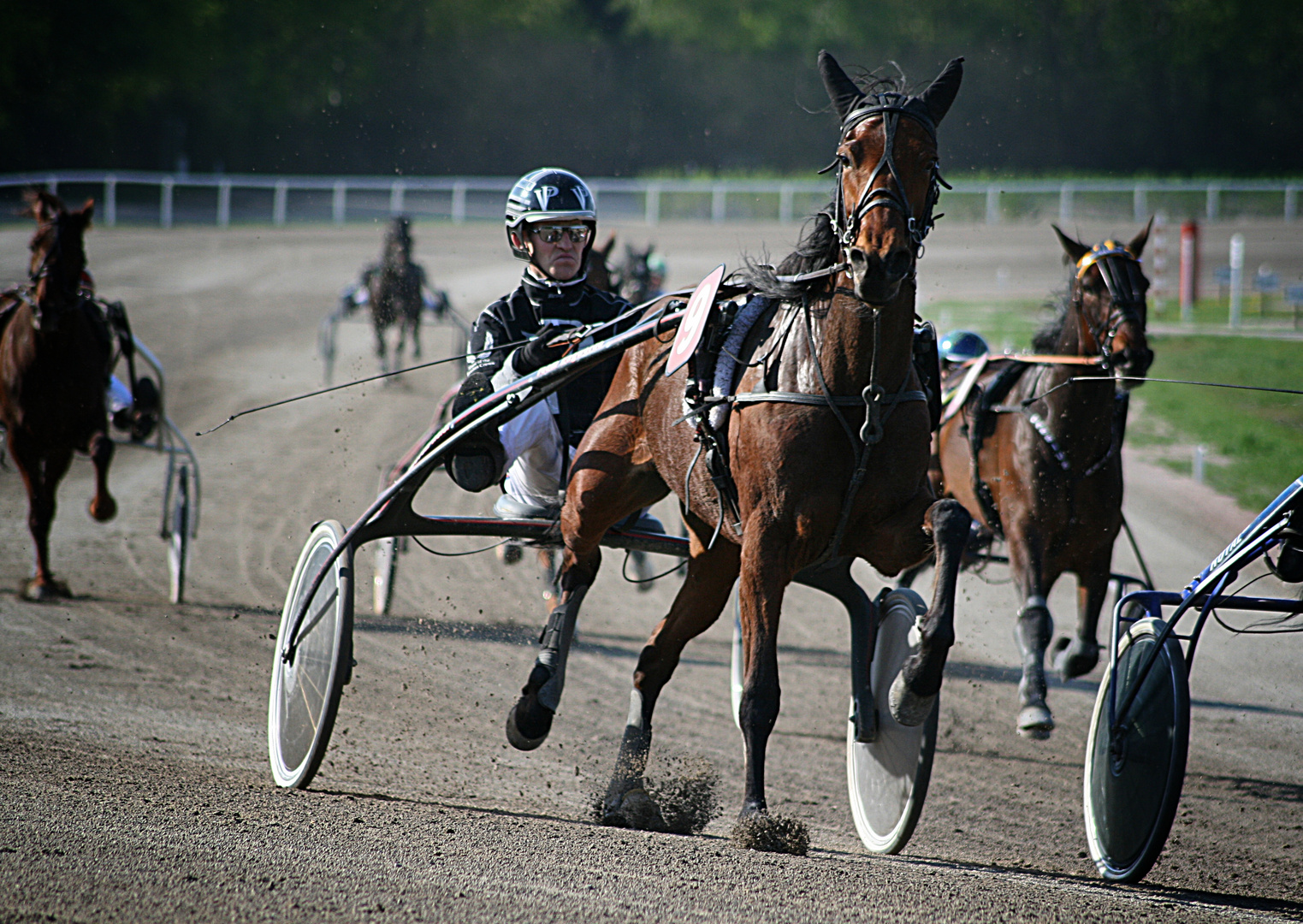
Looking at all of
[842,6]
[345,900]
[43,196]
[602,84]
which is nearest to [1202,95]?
[842,6]

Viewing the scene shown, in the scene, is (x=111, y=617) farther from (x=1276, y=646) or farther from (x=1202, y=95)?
(x=1202, y=95)

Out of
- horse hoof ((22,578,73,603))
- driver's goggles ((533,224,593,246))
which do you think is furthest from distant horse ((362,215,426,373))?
driver's goggles ((533,224,593,246))

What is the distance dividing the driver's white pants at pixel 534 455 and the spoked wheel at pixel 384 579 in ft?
7.75

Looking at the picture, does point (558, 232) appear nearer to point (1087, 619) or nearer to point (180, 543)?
point (1087, 619)

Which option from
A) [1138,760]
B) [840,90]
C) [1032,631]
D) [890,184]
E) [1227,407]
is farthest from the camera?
[1227,407]

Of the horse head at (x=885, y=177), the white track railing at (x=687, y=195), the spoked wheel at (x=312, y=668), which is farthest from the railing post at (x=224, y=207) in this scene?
the horse head at (x=885, y=177)

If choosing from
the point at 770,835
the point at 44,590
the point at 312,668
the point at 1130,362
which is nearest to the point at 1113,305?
the point at 1130,362

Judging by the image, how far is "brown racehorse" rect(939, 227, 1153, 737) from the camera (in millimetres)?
5695

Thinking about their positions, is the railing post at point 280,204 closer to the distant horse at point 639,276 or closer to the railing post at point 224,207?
the railing post at point 224,207

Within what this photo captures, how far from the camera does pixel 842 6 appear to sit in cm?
3469

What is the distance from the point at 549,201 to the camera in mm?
4934

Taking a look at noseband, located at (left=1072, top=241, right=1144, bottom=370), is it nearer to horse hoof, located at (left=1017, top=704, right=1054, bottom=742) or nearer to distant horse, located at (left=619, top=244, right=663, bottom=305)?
horse hoof, located at (left=1017, top=704, right=1054, bottom=742)

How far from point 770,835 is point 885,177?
5.93 feet

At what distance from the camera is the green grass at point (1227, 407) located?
1080cm
